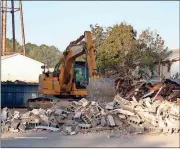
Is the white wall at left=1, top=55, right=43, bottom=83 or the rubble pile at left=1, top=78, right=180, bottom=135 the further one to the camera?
the white wall at left=1, top=55, right=43, bottom=83

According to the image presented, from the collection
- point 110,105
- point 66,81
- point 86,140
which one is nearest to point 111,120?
point 110,105

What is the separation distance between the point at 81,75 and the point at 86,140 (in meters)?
9.56

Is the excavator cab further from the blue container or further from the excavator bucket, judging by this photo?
the blue container

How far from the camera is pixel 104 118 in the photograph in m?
14.9

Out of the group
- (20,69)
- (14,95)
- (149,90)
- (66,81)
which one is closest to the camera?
(149,90)

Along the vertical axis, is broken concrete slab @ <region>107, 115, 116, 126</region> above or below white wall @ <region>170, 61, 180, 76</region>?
below

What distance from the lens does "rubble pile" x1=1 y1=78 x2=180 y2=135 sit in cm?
1417

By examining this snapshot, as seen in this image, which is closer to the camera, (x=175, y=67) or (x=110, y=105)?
(x=110, y=105)

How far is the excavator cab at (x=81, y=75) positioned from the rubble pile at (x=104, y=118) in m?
5.02

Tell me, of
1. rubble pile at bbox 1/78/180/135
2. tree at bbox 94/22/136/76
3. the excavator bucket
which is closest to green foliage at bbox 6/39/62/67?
tree at bbox 94/22/136/76

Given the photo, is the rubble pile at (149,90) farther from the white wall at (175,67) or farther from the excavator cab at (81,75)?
the white wall at (175,67)

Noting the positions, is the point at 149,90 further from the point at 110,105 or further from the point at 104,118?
the point at 104,118

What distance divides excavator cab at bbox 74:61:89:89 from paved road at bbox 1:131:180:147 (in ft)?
25.9

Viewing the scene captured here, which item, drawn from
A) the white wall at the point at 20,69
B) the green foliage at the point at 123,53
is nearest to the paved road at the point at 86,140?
the green foliage at the point at 123,53
